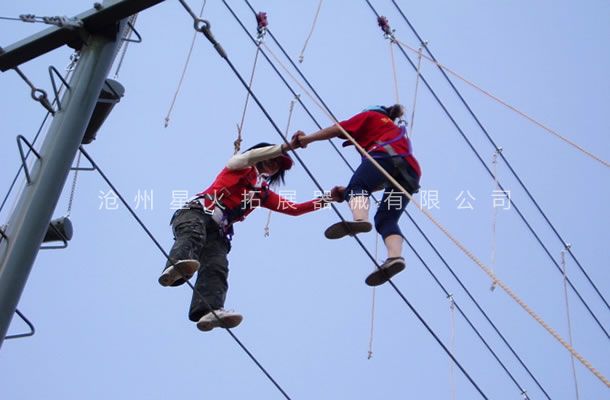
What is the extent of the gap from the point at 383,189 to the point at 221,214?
98 cm

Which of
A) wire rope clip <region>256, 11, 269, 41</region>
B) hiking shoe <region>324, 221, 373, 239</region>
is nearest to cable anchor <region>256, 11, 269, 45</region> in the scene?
wire rope clip <region>256, 11, 269, 41</region>

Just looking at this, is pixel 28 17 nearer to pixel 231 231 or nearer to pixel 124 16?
pixel 124 16

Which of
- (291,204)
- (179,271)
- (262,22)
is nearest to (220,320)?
(179,271)

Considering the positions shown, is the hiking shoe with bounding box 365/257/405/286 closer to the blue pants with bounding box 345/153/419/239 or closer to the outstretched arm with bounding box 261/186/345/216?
the blue pants with bounding box 345/153/419/239

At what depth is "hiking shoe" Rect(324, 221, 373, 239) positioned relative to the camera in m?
5.26

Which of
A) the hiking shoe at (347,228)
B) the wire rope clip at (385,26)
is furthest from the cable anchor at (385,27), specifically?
the hiking shoe at (347,228)

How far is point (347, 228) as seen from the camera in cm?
530

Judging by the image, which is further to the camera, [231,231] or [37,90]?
[231,231]

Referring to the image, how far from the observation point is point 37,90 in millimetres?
4656

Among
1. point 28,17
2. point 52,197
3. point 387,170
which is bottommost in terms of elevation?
point 52,197

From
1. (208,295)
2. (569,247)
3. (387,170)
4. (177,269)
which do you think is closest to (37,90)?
(177,269)

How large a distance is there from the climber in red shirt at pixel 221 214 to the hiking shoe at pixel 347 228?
21.4 inches

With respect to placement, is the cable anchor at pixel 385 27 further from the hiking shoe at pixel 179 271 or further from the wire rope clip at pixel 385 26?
the hiking shoe at pixel 179 271

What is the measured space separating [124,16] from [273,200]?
1.73 m
